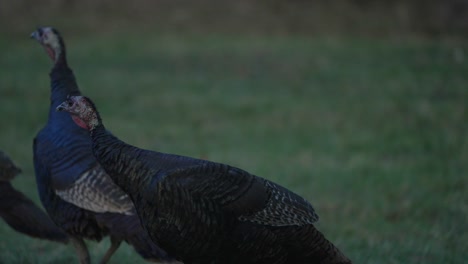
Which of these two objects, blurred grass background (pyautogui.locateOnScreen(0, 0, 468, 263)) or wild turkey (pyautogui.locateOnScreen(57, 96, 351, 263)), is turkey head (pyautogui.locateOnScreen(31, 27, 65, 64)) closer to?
blurred grass background (pyautogui.locateOnScreen(0, 0, 468, 263))

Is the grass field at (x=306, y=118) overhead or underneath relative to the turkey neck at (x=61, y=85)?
overhead

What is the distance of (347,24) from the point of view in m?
17.9

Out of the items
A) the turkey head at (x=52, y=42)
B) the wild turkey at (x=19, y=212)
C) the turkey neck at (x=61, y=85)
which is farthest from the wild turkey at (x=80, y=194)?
the turkey head at (x=52, y=42)

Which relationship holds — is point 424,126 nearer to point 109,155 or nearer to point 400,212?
point 400,212

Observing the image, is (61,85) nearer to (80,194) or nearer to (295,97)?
(80,194)

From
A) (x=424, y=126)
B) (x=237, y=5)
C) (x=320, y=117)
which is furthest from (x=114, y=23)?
(x=424, y=126)

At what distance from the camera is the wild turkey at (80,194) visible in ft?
16.6

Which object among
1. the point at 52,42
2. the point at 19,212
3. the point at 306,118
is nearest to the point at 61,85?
the point at 52,42

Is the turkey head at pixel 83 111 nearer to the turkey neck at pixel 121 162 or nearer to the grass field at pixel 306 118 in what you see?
the turkey neck at pixel 121 162

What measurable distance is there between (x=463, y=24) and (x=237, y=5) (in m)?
4.85

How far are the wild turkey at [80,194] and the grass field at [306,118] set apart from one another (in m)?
0.66

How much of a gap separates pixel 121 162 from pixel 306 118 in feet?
25.7

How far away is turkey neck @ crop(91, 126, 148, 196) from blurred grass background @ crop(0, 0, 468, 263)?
1.72 metres

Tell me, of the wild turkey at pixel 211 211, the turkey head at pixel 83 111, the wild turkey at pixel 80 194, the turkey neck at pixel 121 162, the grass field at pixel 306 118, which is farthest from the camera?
the grass field at pixel 306 118
